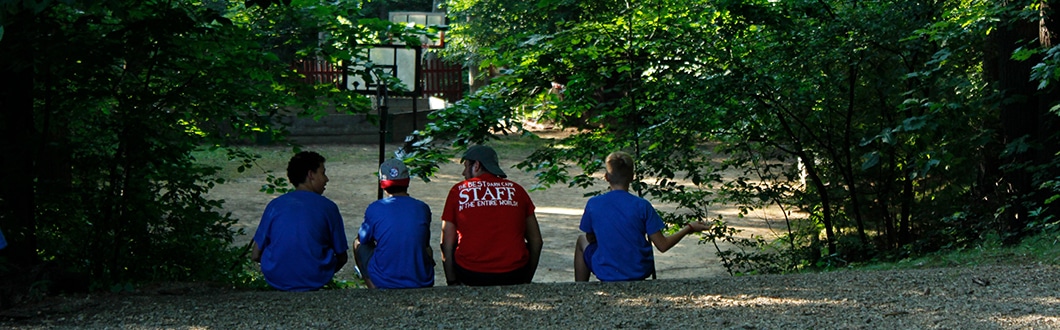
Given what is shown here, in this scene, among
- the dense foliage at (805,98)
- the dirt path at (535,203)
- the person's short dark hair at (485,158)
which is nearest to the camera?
the person's short dark hair at (485,158)

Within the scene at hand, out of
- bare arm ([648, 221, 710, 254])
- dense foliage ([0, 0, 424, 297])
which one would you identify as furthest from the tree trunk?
bare arm ([648, 221, 710, 254])

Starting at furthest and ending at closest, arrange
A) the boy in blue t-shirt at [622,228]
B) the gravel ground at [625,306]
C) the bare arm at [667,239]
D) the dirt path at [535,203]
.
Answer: the dirt path at [535,203] → the boy in blue t-shirt at [622,228] → the bare arm at [667,239] → the gravel ground at [625,306]

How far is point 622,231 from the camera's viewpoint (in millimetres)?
6348

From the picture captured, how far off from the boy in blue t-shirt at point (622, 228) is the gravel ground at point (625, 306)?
6.5 inches

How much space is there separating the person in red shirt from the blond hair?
496mm

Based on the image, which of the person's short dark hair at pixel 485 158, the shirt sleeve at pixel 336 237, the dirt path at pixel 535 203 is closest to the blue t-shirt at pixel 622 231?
the person's short dark hair at pixel 485 158

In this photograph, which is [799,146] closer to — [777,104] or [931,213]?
[777,104]

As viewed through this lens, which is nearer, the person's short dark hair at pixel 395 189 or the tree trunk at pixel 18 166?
the tree trunk at pixel 18 166

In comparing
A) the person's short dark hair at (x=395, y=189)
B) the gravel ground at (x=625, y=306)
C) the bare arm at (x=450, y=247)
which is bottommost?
the gravel ground at (x=625, y=306)

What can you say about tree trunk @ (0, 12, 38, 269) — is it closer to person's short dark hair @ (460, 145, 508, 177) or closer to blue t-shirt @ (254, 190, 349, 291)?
blue t-shirt @ (254, 190, 349, 291)

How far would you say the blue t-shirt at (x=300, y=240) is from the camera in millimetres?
6102

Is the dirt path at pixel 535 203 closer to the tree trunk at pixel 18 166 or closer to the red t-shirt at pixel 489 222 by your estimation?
the red t-shirt at pixel 489 222

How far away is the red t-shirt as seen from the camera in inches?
251

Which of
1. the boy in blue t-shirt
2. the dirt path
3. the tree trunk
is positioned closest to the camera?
the tree trunk
